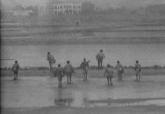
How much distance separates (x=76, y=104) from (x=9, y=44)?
36.1 metres

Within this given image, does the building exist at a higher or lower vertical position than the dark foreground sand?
higher

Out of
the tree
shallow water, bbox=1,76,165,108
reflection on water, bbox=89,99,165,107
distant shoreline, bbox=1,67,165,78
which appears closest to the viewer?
reflection on water, bbox=89,99,165,107

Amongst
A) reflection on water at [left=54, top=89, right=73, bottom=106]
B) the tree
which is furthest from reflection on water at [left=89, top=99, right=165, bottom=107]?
the tree

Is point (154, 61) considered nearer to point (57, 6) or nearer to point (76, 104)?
point (57, 6)

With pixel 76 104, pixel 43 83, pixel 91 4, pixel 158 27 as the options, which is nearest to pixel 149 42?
pixel 158 27

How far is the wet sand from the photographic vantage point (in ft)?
40.4

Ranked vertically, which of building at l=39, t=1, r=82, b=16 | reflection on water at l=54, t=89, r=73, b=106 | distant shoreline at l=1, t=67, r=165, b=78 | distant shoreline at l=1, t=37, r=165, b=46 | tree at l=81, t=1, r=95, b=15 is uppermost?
tree at l=81, t=1, r=95, b=15

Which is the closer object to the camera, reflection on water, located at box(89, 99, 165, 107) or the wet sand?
the wet sand

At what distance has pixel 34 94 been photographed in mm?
14742

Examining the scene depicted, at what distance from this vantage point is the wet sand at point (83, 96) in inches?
484

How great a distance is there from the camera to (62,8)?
33844 millimetres

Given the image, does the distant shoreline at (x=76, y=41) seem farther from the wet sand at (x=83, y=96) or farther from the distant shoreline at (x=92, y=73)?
the wet sand at (x=83, y=96)

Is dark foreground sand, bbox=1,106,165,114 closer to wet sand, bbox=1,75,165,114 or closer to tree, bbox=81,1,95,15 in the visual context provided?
wet sand, bbox=1,75,165,114

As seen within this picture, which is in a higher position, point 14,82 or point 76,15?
point 76,15
